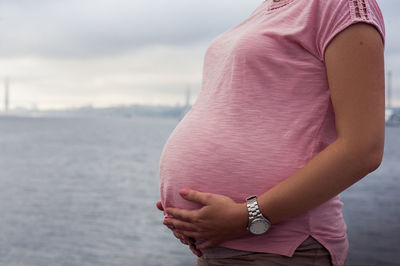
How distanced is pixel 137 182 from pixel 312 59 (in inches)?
564

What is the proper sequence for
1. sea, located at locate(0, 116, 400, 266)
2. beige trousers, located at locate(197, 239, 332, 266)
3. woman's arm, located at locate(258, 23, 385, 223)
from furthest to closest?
1. sea, located at locate(0, 116, 400, 266)
2. beige trousers, located at locate(197, 239, 332, 266)
3. woman's arm, located at locate(258, 23, 385, 223)

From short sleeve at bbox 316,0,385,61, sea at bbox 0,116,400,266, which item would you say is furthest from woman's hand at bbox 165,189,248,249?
sea at bbox 0,116,400,266

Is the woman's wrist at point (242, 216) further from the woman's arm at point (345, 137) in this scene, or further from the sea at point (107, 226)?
the sea at point (107, 226)

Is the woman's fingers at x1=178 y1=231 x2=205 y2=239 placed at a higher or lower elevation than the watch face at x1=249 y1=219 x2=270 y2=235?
lower

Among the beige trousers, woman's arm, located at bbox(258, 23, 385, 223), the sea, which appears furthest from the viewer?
the sea

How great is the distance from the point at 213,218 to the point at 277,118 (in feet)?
0.71

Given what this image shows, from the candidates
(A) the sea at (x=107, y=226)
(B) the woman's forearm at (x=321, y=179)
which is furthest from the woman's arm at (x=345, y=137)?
(A) the sea at (x=107, y=226)

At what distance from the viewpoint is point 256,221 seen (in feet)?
2.69

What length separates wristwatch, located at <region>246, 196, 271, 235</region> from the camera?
0.82 metres

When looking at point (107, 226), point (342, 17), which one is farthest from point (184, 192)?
point (107, 226)

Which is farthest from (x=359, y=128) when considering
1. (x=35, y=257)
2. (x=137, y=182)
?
(x=137, y=182)

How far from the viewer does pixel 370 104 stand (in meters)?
0.75

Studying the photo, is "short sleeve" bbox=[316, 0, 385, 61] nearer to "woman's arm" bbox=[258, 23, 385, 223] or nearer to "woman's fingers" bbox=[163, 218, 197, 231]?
"woman's arm" bbox=[258, 23, 385, 223]

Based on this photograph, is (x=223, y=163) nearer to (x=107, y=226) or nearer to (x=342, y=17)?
(x=342, y=17)
